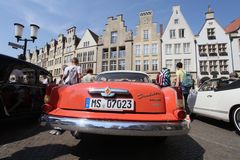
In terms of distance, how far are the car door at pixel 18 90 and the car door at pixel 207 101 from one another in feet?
17.3

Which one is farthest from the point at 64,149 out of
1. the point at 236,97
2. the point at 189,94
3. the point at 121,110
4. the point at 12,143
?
the point at 189,94

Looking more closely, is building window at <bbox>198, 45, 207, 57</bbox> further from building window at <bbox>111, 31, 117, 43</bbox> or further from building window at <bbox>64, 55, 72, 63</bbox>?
building window at <bbox>64, 55, 72, 63</bbox>

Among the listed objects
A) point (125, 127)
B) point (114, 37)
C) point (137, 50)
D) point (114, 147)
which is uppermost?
point (114, 37)

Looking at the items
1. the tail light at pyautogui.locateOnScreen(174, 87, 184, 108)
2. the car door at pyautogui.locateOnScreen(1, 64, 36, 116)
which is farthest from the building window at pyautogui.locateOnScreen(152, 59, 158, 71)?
the tail light at pyautogui.locateOnScreen(174, 87, 184, 108)

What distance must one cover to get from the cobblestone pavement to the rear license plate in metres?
0.84

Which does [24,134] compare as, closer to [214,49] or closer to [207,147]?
[207,147]

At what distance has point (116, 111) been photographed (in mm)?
2686

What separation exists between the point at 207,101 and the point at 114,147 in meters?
3.82

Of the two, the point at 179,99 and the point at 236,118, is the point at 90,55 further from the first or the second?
the point at 179,99

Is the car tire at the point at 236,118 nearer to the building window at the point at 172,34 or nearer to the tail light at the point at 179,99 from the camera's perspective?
the tail light at the point at 179,99

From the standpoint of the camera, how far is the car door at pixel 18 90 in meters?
4.40

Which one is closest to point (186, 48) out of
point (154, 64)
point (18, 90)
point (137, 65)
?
point (154, 64)

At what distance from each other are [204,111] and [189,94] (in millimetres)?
1463

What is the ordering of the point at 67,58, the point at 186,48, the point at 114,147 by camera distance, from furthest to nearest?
1. the point at 67,58
2. the point at 186,48
3. the point at 114,147
